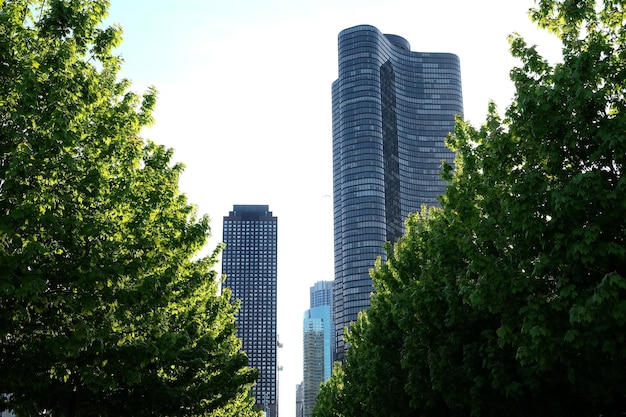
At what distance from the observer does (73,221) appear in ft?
35.9

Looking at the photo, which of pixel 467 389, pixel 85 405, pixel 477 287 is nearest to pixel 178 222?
pixel 85 405

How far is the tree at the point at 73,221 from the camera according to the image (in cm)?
1078

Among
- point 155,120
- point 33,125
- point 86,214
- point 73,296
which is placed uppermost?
point 155,120

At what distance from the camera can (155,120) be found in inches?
642

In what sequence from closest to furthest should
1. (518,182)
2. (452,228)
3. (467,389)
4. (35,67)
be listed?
(35,67) < (518,182) < (452,228) < (467,389)

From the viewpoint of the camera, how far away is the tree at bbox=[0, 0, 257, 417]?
35.4ft

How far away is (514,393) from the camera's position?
604 inches

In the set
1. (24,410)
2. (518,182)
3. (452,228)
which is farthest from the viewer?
(24,410)

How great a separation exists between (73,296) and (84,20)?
588 centimetres

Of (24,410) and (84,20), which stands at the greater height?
(84,20)

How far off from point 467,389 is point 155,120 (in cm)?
1152

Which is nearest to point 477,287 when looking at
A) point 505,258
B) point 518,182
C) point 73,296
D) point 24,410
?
point 505,258

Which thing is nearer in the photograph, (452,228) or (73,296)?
(73,296)

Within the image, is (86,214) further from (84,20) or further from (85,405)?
(85,405)
